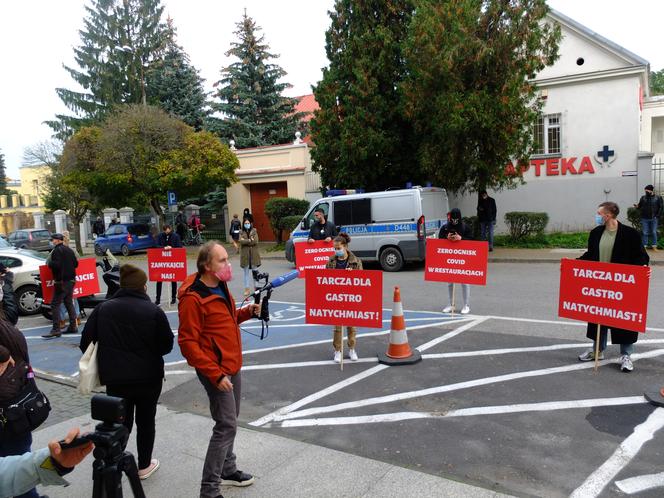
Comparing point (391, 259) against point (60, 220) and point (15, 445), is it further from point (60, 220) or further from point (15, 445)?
point (60, 220)

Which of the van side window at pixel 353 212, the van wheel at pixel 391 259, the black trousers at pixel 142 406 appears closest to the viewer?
the black trousers at pixel 142 406

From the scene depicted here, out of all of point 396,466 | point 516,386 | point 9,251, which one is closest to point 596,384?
point 516,386

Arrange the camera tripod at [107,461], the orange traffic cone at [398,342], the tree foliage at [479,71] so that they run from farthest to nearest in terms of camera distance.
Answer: the tree foliage at [479,71]
the orange traffic cone at [398,342]
the camera tripod at [107,461]

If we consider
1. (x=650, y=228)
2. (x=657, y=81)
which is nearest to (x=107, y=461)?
(x=650, y=228)

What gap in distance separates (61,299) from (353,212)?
8264 mm

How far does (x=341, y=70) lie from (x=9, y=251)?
43.6 ft

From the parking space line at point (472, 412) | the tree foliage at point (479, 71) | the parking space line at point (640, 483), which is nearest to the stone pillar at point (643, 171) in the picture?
the tree foliage at point (479, 71)

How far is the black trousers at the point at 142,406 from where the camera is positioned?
387cm

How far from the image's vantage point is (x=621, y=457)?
408 centimetres

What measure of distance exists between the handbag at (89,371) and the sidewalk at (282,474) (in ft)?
2.92

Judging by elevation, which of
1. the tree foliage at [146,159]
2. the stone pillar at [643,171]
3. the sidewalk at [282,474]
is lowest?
the sidewalk at [282,474]

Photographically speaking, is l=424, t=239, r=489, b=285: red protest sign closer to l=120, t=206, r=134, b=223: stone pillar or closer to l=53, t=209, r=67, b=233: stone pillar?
l=120, t=206, r=134, b=223: stone pillar

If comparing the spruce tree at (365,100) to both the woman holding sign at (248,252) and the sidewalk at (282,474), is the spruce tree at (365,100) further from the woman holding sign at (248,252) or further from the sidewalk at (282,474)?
the sidewalk at (282,474)

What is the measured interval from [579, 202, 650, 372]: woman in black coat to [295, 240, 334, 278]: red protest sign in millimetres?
5849
